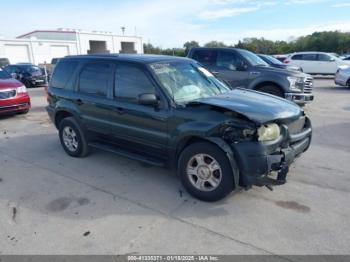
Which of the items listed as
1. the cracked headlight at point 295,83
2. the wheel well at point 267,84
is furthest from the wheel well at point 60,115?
the cracked headlight at point 295,83

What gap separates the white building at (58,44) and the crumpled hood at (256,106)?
38031 mm

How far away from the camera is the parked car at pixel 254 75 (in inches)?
336

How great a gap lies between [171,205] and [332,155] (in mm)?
3387

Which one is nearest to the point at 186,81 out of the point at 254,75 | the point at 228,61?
the point at 254,75

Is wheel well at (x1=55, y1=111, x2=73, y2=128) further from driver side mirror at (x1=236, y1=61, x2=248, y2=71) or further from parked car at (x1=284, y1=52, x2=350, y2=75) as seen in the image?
parked car at (x1=284, y1=52, x2=350, y2=75)

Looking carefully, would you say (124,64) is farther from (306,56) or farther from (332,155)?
(306,56)

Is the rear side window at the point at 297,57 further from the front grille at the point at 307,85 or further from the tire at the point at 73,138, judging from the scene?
the tire at the point at 73,138

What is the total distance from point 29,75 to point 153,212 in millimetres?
18503

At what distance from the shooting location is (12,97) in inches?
351

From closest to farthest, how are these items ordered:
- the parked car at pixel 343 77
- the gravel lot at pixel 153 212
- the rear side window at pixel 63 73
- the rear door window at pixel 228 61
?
the gravel lot at pixel 153 212, the rear side window at pixel 63 73, the rear door window at pixel 228 61, the parked car at pixel 343 77

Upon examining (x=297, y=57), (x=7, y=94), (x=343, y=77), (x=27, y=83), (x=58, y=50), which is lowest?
(x=27, y=83)

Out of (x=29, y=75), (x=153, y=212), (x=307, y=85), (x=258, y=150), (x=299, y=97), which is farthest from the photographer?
(x=29, y=75)

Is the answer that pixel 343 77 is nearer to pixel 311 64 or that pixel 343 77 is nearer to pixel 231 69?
pixel 311 64

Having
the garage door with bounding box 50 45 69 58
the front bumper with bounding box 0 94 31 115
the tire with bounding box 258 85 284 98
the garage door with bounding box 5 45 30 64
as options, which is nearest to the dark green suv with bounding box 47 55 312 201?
the front bumper with bounding box 0 94 31 115
